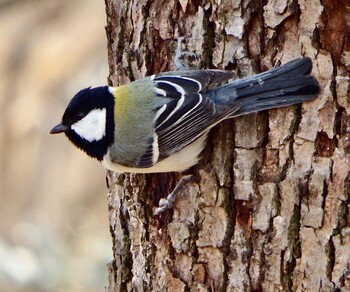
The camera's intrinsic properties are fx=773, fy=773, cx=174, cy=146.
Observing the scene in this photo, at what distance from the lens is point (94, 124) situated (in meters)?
2.88

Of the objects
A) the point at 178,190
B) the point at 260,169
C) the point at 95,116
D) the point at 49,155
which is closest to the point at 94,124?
the point at 95,116

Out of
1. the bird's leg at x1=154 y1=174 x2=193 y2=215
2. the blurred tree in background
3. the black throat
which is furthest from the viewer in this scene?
the blurred tree in background

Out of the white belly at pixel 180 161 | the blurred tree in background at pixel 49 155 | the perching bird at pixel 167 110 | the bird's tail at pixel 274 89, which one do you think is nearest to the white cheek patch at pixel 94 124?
the perching bird at pixel 167 110

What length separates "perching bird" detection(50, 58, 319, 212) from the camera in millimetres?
2496

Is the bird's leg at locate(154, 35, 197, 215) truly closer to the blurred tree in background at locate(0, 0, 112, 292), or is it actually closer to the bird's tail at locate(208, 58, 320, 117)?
the bird's tail at locate(208, 58, 320, 117)

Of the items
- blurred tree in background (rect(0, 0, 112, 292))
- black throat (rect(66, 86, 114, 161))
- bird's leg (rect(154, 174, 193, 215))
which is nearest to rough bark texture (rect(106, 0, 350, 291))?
bird's leg (rect(154, 174, 193, 215))

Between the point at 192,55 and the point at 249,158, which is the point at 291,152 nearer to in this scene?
the point at 249,158

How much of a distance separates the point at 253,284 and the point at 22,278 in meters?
3.41

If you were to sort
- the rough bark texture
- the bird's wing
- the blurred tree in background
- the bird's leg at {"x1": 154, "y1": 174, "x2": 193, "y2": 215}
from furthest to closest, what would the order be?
the blurred tree in background < the bird's leg at {"x1": 154, "y1": 174, "x2": 193, "y2": 215} < the bird's wing < the rough bark texture

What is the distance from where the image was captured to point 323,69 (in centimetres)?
242

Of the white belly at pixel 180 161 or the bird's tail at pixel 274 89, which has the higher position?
the bird's tail at pixel 274 89

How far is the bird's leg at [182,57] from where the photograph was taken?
266cm

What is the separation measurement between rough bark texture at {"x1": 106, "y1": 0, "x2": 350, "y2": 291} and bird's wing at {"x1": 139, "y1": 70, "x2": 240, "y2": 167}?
0.07 metres

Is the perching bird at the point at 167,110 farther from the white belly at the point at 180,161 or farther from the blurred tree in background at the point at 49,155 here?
the blurred tree in background at the point at 49,155
